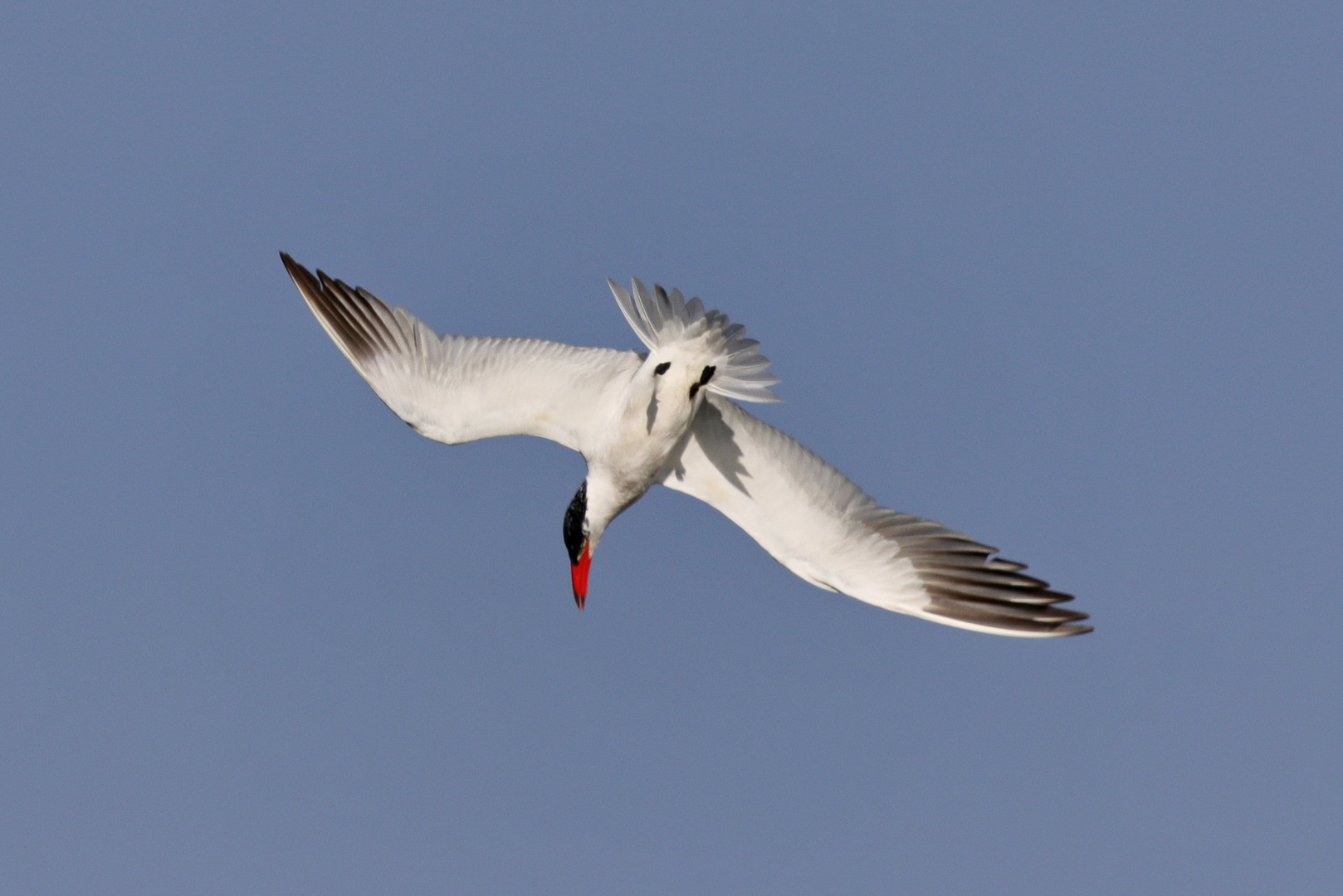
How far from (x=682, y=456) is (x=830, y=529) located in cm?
101

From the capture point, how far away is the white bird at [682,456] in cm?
766

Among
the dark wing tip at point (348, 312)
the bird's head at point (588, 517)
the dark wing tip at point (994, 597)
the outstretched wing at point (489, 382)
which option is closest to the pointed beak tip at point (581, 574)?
the bird's head at point (588, 517)

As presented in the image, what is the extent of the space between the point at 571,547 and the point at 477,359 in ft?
4.43

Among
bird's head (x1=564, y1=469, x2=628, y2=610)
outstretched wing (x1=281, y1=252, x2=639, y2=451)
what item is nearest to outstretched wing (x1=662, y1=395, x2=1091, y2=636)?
bird's head (x1=564, y1=469, x2=628, y2=610)

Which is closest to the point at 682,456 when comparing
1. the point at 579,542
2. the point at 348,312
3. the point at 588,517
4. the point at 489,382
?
the point at 588,517

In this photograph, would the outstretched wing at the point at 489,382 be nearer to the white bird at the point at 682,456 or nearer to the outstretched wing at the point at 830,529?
the white bird at the point at 682,456

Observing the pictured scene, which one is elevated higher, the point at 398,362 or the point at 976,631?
the point at 398,362

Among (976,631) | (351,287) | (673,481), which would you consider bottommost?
(976,631)

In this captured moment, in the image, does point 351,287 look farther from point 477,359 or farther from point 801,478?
point 801,478

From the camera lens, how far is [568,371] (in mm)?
8000

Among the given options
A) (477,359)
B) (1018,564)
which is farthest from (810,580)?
(477,359)

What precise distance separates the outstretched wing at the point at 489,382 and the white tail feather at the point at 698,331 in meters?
0.72

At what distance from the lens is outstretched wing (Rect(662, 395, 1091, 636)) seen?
25.5ft

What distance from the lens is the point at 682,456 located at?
323 inches
